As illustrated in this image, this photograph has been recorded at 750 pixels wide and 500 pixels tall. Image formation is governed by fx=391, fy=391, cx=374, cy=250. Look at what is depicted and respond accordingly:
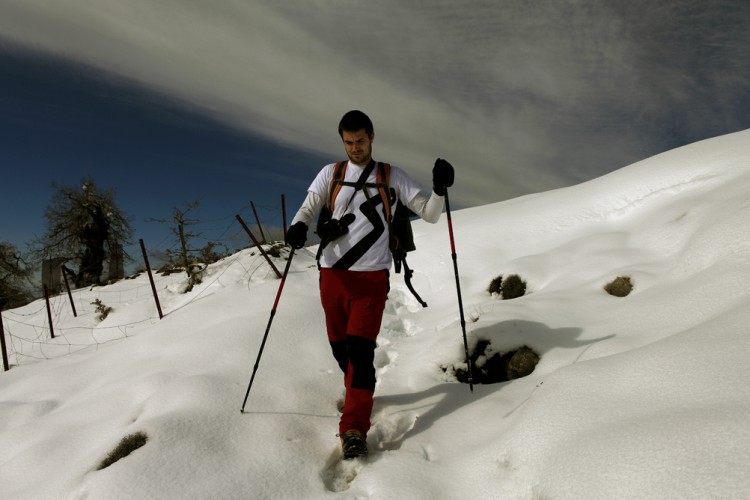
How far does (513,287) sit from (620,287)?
6.68ft

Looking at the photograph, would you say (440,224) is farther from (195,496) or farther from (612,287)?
(195,496)

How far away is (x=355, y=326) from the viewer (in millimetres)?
3725

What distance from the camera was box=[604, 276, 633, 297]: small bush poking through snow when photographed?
5596 mm

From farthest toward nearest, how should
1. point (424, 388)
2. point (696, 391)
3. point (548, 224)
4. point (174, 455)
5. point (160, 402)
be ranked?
point (548, 224) → point (424, 388) → point (160, 402) → point (174, 455) → point (696, 391)

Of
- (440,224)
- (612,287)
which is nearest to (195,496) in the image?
(612,287)

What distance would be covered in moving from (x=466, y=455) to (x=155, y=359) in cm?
490

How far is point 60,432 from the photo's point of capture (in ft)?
14.1

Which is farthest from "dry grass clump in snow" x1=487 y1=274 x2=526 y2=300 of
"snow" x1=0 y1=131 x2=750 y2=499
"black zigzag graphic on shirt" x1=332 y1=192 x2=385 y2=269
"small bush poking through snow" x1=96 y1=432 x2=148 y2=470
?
"small bush poking through snow" x1=96 y1=432 x2=148 y2=470

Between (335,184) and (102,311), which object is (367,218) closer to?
(335,184)

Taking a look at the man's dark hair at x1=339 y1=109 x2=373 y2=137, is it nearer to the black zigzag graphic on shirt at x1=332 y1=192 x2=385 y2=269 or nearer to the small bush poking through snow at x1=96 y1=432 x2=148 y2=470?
the black zigzag graphic on shirt at x1=332 y1=192 x2=385 y2=269

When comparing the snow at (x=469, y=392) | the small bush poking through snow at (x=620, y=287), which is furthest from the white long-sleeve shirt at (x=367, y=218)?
the small bush poking through snow at (x=620, y=287)

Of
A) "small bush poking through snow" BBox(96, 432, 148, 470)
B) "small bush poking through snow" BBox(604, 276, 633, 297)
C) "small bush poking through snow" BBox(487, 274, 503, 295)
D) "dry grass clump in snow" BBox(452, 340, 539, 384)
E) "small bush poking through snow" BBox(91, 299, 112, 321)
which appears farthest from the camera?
"small bush poking through snow" BBox(91, 299, 112, 321)

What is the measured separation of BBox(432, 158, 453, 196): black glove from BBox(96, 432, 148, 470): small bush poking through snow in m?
3.55

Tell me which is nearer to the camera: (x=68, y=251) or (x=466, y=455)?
(x=466, y=455)
